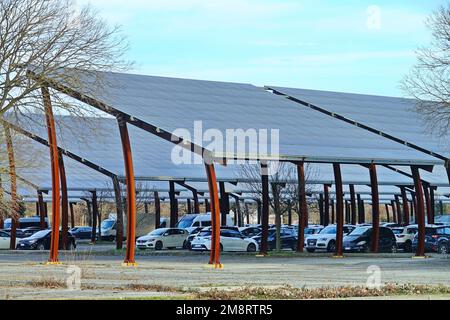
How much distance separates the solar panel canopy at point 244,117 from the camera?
36375 millimetres

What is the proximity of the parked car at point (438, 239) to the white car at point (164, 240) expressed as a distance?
44.1 ft

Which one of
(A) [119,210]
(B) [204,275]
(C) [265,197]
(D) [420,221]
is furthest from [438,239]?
(B) [204,275]

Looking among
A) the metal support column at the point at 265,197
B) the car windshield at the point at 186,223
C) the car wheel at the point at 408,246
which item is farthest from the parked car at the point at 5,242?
the car wheel at the point at 408,246

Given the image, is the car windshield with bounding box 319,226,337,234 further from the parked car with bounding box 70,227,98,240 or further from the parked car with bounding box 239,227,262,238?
the parked car with bounding box 70,227,98,240

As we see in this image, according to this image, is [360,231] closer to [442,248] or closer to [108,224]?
[442,248]

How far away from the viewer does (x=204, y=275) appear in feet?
94.0

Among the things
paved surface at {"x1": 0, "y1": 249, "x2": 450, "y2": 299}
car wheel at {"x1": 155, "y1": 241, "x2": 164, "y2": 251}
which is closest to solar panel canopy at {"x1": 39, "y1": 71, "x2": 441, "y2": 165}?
paved surface at {"x1": 0, "y1": 249, "x2": 450, "y2": 299}

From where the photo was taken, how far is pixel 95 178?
6134cm

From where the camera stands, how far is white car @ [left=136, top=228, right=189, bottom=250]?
5400 centimetres

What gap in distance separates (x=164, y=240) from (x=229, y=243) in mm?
6047

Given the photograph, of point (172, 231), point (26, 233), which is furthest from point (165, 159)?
point (26, 233)

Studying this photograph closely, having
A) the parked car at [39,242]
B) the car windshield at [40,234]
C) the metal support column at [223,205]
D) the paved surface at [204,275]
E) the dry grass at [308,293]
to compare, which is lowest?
the dry grass at [308,293]

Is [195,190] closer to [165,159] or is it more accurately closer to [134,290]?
[165,159]

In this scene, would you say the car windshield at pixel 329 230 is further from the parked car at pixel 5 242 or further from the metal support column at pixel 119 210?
the parked car at pixel 5 242
